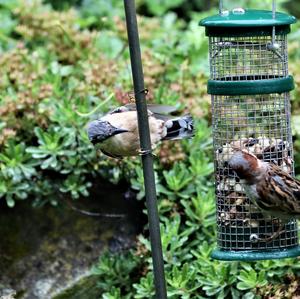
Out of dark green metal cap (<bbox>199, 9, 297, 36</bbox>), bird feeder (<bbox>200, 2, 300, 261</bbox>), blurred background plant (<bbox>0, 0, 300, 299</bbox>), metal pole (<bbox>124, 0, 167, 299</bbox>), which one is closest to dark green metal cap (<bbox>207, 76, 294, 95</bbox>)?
bird feeder (<bbox>200, 2, 300, 261</bbox>)

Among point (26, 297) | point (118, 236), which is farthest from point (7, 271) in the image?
point (118, 236)

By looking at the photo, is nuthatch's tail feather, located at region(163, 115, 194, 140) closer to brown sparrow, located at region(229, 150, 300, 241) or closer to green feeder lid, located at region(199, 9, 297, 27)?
brown sparrow, located at region(229, 150, 300, 241)

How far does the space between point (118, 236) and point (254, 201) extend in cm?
141

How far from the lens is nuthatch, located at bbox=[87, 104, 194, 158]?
446 cm

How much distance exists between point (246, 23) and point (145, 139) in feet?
2.42

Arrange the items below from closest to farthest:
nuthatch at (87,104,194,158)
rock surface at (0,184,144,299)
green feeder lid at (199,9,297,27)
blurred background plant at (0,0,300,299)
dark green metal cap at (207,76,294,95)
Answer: green feeder lid at (199,9,297,27) < dark green metal cap at (207,76,294,95) < nuthatch at (87,104,194,158) < blurred background plant at (0,0,300,299) < rock surface at (0,184,144,299)

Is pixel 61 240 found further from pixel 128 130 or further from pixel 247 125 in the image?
pixel 247 125

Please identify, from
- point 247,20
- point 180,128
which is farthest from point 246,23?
point 180,128

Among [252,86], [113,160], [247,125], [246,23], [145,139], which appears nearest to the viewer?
[145,139]

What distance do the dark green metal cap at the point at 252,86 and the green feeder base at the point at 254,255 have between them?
0.80 meters

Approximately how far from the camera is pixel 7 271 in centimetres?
515

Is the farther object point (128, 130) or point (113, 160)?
point (113, 160)

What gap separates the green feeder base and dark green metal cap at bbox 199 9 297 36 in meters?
1.08

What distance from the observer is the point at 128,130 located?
4500 millimetres
